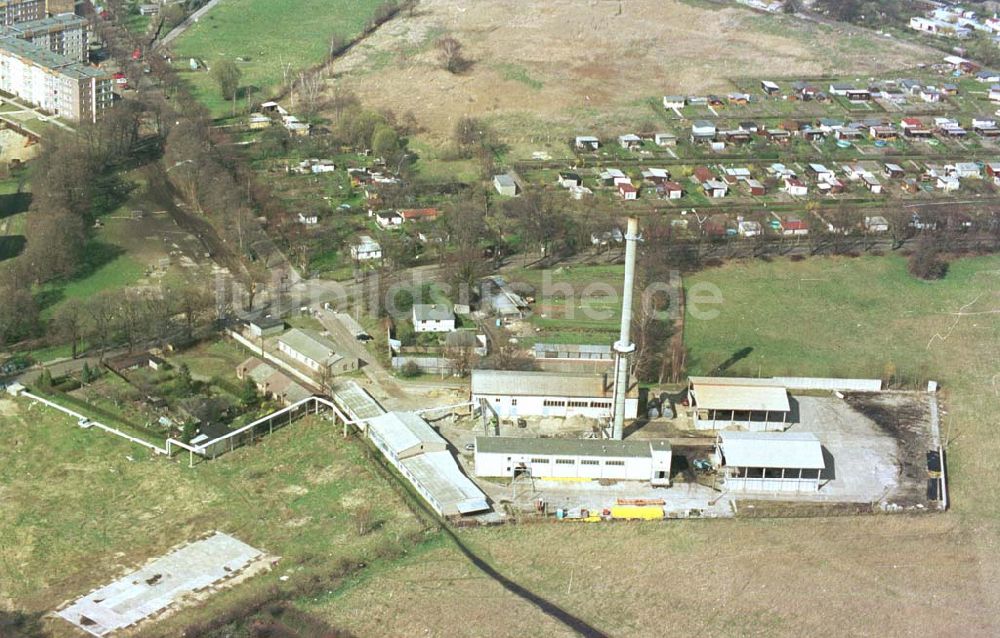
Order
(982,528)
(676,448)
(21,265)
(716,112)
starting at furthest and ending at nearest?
(716,112) → (21,265) → (676,448) → (982,528)

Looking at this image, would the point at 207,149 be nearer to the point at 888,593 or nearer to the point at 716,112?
the point at 716,112

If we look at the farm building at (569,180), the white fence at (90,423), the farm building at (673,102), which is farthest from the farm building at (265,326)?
the farm building at (673,102)

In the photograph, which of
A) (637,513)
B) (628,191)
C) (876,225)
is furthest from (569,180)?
(637,513)

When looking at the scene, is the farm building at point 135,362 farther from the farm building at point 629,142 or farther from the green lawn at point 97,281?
the farm building at point 629,142

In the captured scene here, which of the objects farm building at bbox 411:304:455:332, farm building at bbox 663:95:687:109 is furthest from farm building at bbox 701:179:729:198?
farm building at bbox 411:304:455:332

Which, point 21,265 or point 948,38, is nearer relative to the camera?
point 21,265

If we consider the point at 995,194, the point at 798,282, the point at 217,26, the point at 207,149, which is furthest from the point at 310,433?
the point at 217,26

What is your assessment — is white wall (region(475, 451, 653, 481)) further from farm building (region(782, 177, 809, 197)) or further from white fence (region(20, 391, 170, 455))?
farm building (region(782, 177, 809, 197))
